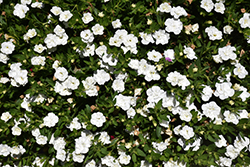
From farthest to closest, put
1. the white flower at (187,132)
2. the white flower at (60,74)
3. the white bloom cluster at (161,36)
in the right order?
the white bloom cluster at (161,36), the white flower at (60,74), the white flower at (187,132)

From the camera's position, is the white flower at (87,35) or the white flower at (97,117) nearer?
the white flower at (97,117)

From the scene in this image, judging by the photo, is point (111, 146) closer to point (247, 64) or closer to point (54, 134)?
point (54, 134)

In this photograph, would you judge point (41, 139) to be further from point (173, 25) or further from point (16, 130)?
point (173, 25)

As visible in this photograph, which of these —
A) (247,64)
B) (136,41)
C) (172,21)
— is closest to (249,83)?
(247,64)

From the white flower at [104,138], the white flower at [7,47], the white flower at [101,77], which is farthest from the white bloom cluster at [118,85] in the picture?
the white flower at [7,47]

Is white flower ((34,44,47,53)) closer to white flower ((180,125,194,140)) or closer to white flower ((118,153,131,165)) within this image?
white flower ((118,153,131,165))

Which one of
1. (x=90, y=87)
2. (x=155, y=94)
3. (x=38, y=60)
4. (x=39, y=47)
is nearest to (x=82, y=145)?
(x=90, y=87)

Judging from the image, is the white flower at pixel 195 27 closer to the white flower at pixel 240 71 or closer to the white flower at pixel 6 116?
the white flower at pixel 240 71
